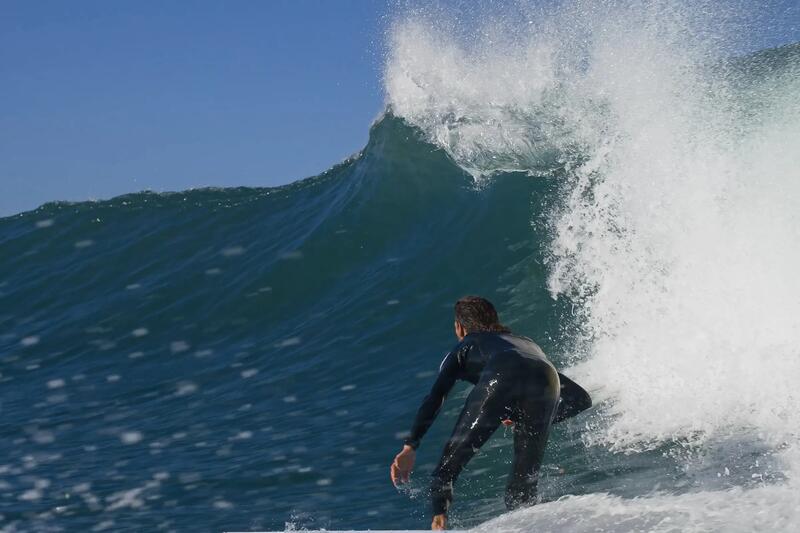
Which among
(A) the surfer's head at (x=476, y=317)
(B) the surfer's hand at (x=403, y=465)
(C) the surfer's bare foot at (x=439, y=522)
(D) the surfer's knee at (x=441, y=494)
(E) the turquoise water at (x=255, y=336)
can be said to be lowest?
(C) the surfer's bare foot at (x=439, y=522)

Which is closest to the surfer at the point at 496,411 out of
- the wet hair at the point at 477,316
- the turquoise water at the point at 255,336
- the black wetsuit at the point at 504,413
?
the black wetsuit at the point at 504,413

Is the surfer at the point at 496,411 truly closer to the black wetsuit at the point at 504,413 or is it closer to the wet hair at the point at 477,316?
the black wetsuit at the point at 504,413

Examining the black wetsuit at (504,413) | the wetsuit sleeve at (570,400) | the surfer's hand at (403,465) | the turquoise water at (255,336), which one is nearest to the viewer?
the surfer's hand at (403,465)

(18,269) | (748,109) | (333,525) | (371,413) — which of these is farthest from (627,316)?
(18,269)

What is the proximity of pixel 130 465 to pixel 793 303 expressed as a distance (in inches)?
180

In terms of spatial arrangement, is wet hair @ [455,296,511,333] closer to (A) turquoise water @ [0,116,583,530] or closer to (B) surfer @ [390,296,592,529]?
(B) surfer @ [390,296,592,529]

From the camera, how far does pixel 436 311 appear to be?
952cm

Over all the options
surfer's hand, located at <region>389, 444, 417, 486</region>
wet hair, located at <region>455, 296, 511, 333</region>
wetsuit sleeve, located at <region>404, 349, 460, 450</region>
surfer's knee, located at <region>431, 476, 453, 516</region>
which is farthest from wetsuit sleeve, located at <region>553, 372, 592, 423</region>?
surfer's hand, located at <region>389, 444, 417, 486</region>

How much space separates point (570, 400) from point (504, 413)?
413mm

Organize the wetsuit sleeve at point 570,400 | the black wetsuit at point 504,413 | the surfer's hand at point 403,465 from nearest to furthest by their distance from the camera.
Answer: the surfer's hand at point 403,465 < the black wetsuit at point 504,413 < the wetsuit sleeve at point 570,400

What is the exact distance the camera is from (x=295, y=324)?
33.8 ft

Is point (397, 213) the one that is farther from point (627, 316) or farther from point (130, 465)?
point (130, 465)

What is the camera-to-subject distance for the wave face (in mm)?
5289

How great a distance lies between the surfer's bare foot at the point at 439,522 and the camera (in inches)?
166
